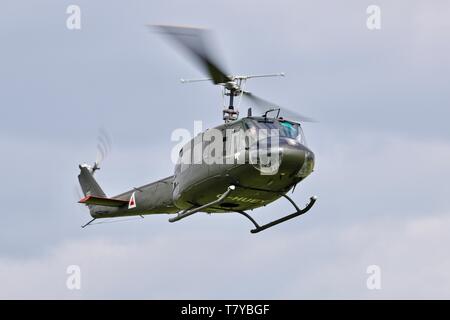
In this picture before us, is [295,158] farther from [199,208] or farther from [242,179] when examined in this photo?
[199,208]

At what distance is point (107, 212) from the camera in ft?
143

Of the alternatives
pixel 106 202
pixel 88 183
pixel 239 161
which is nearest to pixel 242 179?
pixel 239 161

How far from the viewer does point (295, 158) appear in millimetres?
34125

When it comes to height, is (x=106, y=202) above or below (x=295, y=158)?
below

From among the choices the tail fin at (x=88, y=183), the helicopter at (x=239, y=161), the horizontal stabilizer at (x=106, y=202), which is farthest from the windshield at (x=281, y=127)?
the tail fin at (x=88, y=183)

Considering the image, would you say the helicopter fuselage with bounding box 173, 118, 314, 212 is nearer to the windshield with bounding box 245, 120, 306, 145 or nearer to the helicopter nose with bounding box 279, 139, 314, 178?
the helicopter nose with bounding box 279, 139, 314, 178

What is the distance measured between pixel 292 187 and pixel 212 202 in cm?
293

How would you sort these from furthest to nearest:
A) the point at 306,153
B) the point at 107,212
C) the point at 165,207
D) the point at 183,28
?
the point at 107,212
the point at 165,207
the point at 306,153
the point at 183,28

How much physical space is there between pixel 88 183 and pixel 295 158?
15698 millimetres

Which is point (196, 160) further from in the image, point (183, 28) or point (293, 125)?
point (183, 28)

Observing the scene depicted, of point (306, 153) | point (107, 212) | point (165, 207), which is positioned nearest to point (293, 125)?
point (306, 153)

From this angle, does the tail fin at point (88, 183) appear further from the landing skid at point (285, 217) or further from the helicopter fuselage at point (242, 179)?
the landing skid at point (285, 217)

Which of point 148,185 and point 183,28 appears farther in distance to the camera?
point 148,185

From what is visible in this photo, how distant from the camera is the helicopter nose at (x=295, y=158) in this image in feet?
111
